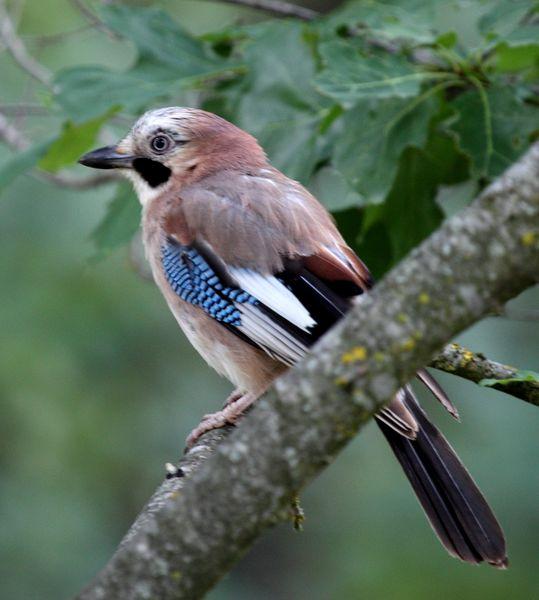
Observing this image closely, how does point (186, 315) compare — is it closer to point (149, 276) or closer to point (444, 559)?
point (149, 276)

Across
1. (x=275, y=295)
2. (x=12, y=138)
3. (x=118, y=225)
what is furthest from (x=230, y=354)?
(x=12, y=138)

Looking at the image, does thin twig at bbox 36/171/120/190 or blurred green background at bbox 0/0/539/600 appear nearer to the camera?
thin twig at bbox 36/171/120/190

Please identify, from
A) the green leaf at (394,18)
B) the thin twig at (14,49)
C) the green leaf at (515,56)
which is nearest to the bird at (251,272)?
the green leaf at (394,18)

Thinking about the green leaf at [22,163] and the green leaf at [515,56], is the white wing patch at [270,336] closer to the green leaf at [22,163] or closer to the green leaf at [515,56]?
the green leaf at [22,163]

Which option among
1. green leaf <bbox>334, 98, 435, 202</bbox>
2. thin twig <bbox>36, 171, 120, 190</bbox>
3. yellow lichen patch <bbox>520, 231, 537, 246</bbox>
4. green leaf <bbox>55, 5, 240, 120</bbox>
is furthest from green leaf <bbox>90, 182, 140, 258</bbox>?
yellow lichen patch <bbox>520, 231, 537, 246</bbox>

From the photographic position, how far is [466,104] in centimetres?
341

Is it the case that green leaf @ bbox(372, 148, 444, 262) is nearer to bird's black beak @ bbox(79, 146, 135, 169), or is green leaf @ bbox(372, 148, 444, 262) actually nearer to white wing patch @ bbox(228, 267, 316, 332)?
white wing patch @ bbox(228, 267, 316, 332)

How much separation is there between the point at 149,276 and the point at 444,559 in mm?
2659

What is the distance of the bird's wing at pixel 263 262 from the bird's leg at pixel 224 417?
22cm

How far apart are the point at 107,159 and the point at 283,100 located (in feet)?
2.71

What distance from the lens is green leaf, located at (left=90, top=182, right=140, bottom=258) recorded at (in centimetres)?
366

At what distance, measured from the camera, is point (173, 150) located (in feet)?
13.6

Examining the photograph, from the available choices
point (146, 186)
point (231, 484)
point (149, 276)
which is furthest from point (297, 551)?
point (231, 484)

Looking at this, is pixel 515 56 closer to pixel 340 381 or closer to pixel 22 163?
pixel 22 163
